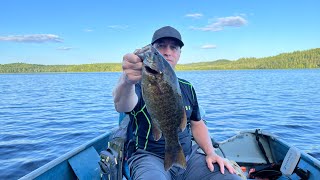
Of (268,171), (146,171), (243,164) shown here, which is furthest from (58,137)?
(146,171)

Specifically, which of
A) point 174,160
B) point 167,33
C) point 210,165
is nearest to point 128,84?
point 174,160

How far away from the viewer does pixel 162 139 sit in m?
3.96

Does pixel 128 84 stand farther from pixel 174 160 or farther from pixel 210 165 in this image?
pixel 210 165

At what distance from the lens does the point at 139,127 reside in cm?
406

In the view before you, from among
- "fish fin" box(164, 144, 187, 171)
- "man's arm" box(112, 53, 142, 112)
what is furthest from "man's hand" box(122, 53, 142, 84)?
"fish fin" box(164, 144, 187, 171)

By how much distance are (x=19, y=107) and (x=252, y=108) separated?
16.9 metres

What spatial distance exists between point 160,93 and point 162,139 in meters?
1.24

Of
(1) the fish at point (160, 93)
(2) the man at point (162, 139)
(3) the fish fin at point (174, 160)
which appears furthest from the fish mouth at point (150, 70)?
(3) the fish fin at point (174, 160)

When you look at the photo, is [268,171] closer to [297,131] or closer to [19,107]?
[297,131]

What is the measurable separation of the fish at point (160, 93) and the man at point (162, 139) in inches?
13.6

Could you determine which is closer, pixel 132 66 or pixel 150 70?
pixel 150 70

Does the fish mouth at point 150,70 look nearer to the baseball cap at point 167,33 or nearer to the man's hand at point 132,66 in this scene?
the man's hand at point 132,66

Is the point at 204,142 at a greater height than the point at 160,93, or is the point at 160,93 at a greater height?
the point at 160,93

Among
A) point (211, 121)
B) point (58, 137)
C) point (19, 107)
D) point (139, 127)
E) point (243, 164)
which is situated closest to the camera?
point (139, 127)
